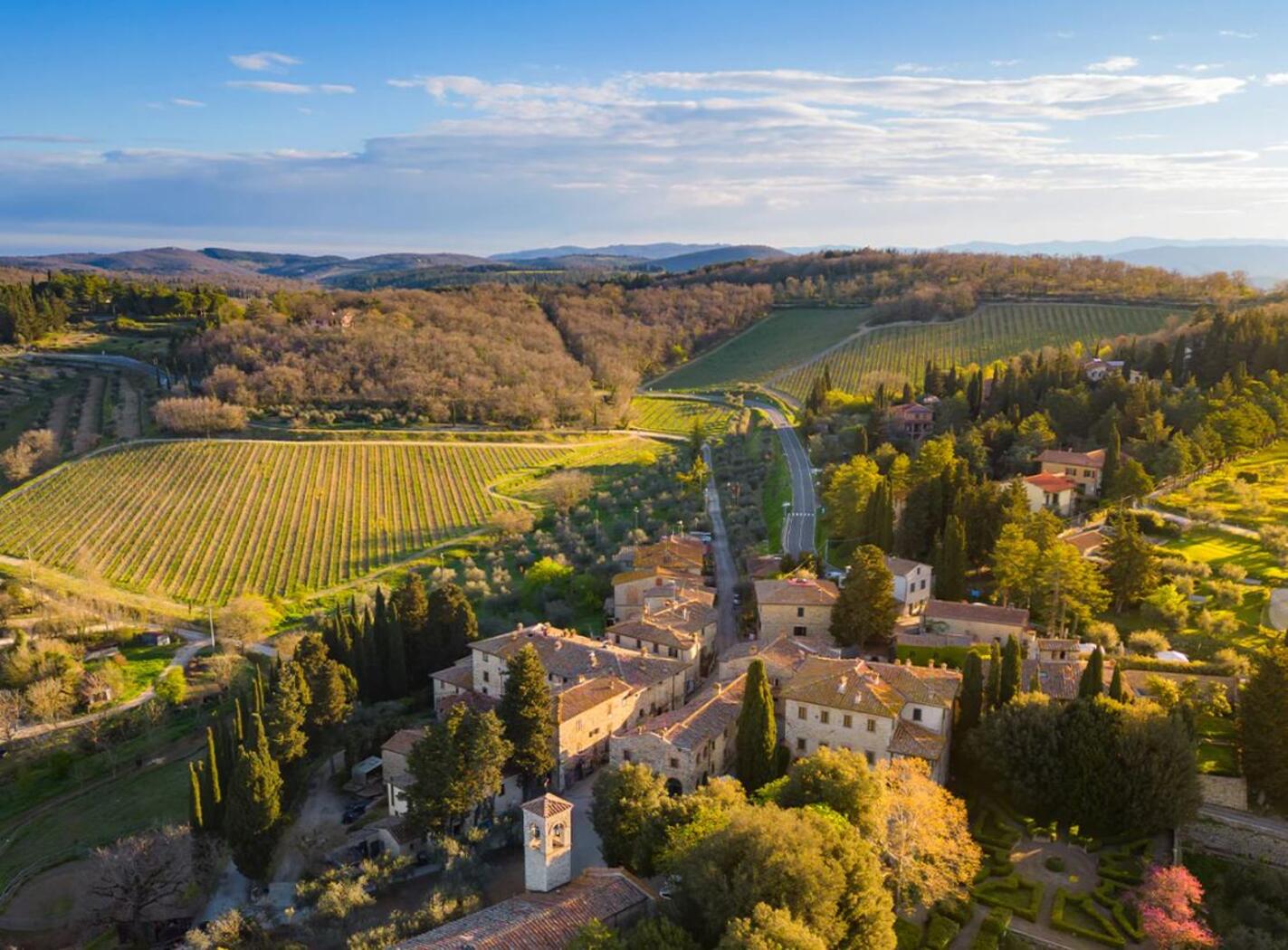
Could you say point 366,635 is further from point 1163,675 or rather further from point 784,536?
point 1163,675

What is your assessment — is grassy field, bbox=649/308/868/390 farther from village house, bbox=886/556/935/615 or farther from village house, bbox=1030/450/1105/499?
village house, bbox=886/556/935/615

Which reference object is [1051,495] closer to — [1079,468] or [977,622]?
[1079,468]

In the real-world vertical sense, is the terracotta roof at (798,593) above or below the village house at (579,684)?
above

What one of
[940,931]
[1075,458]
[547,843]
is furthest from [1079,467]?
[547,843]

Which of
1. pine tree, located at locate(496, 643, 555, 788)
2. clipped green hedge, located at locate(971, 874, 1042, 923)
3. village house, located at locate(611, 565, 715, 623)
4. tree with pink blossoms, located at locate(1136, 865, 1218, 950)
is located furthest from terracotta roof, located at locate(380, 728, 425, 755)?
tree with pink blossoms, located at locate(1136, 865, 1218, 950)

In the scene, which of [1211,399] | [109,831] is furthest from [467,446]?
[1211,399]

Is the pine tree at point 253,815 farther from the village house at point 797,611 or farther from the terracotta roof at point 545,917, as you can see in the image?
the village house at point 797,611

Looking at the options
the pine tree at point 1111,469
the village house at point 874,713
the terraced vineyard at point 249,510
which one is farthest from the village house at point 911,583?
the terraced vineyard at point 249,510
